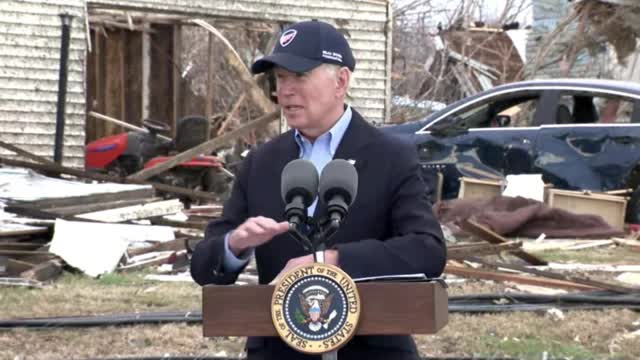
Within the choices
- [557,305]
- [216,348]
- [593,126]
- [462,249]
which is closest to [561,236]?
[593,126]

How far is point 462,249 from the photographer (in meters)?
8.97

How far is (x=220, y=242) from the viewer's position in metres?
3.08

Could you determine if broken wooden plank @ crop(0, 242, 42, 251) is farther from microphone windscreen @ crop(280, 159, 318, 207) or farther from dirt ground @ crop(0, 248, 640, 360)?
microphone windscreen @ crop(280, 159, 318, 207)

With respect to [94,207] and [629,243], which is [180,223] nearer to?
[94,207]

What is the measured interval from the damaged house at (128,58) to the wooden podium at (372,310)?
1307 cm

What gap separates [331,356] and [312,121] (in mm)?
733

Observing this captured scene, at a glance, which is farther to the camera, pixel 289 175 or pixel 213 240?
pixel 213 240

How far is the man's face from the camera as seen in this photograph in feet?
10.2

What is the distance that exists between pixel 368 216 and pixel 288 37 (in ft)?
1.78

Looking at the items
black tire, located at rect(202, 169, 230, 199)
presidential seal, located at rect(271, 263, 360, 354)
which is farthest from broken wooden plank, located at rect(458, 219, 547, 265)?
presidential seal, located at rect(271, 263, 360, 354)

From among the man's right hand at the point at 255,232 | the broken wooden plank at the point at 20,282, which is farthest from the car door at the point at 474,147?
the man's right hand at the point at 255,232

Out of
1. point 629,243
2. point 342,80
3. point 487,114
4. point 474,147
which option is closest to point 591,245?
point 629,243

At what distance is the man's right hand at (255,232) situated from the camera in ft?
9.07

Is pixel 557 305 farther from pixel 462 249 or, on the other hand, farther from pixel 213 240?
pixel 213 240
